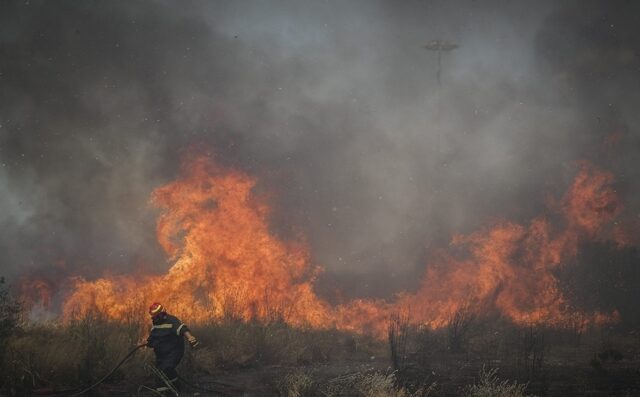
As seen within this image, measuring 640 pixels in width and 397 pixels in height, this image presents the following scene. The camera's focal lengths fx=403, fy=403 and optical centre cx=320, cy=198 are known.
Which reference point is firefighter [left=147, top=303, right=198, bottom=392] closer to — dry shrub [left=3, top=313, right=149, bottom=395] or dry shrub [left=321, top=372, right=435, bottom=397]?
dry shrub [left=3, top=313, right=149, bottom=395]

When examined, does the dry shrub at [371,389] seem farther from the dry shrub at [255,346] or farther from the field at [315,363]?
the dry shrub at [255,346]

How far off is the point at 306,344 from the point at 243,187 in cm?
1096

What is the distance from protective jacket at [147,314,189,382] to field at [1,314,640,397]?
27.7 inches

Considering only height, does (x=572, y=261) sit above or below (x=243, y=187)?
below

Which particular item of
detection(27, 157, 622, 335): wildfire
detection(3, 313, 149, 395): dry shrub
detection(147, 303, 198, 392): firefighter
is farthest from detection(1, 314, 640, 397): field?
detection(27, 157, 622, 335): wildfire

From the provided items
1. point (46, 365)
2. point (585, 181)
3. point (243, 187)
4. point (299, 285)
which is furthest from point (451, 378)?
point (585, 181)

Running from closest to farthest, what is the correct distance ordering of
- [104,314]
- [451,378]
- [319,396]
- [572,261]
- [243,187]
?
[319,396] → [451,378] → [104,314] → [243,187] → [572,261]

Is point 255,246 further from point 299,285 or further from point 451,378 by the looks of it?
point 451,378

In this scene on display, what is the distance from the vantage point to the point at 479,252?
26875 millimetres

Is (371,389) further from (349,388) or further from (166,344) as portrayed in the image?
(166,344)

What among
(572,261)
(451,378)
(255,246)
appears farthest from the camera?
(572,261)

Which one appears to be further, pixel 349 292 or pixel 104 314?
pixel 349 292

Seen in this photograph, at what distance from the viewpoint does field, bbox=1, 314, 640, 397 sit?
→ 9.66 metres

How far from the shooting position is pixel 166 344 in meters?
9.23
